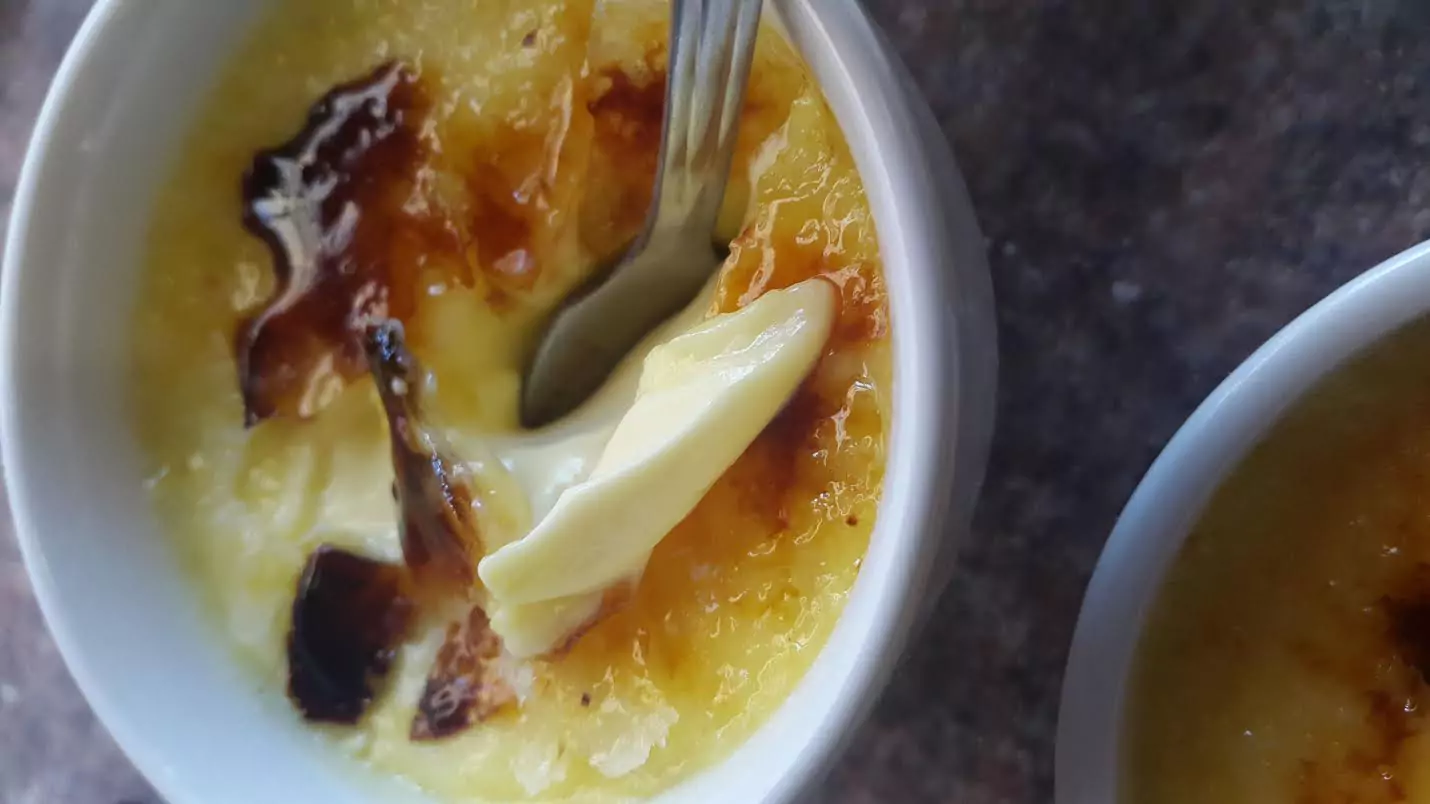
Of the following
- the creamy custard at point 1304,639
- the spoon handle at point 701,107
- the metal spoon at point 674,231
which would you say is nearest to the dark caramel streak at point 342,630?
the metal spoon at point 674,231

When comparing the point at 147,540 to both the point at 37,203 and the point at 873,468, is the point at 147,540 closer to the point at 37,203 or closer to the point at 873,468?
the point at 37,203

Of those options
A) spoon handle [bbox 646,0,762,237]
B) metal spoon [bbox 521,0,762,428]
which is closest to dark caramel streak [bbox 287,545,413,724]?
metal spoon [bbox 521,0,762,428]

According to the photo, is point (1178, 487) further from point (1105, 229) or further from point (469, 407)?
point (469, 407)

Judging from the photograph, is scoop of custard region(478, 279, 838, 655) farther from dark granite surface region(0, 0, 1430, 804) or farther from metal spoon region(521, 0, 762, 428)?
dark granite surface region(0, 0, 1430, 804)

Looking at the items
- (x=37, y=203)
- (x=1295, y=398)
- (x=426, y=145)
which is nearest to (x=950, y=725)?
(x=1295, y=398)

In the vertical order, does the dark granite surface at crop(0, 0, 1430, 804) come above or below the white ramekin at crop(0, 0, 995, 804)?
below

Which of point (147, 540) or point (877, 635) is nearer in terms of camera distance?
point (877, 635)

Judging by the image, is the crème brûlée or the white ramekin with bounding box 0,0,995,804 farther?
the crème brûlée

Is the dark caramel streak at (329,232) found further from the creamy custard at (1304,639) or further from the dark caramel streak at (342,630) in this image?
the creamy custard at (1304,639)
